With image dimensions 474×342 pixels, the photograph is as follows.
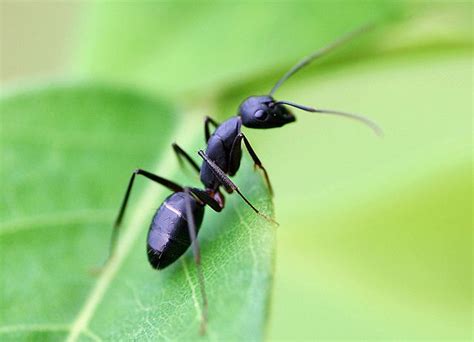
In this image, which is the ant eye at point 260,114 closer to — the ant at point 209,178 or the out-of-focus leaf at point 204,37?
the ant at point 209,178

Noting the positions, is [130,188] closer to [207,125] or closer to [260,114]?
[207,125]

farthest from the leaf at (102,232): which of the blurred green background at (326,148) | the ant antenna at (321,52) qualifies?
the ant antenna at (321,52)

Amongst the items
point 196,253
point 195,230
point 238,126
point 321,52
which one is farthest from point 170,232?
point 321,52

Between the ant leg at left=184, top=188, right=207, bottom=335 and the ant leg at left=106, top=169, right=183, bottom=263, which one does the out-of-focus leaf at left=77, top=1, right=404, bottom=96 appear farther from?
the ant leg at left=184, top=188, right=207, bottom=335

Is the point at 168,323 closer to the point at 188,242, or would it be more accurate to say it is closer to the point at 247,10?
the point at 188,242

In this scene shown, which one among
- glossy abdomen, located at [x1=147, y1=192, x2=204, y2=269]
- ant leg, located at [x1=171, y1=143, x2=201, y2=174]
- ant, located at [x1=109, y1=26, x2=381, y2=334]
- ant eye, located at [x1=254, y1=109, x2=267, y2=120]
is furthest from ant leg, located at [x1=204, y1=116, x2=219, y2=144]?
glossy abdomen, located at [x1=147, y1=192, x2=204, y2=269]

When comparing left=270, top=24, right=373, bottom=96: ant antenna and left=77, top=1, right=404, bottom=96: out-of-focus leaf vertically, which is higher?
left=77, top=1, right=404, bottom=96: out-of-focus leaf

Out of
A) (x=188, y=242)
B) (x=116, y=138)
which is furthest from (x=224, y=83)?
(x=188, y=242)
